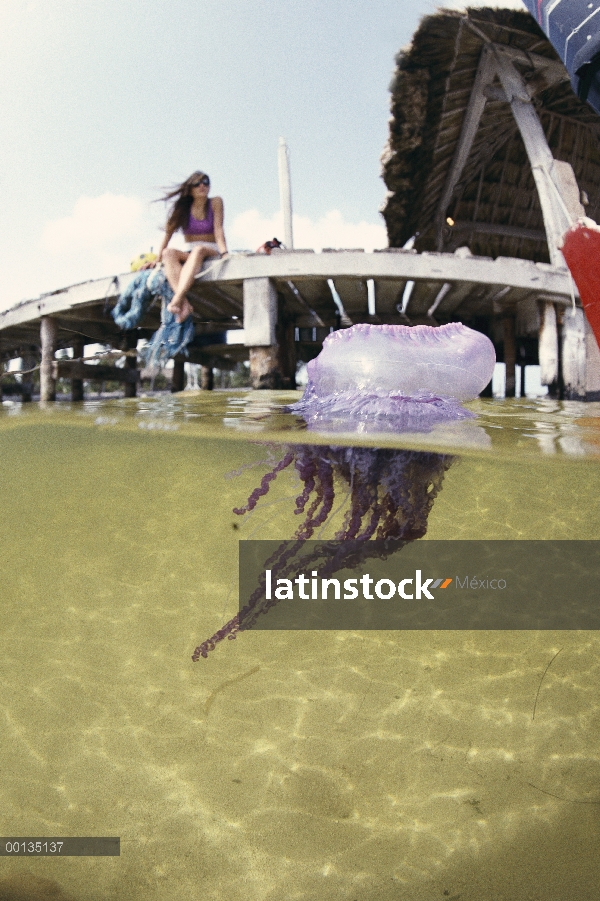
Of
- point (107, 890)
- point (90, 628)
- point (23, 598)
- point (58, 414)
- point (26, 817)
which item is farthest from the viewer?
point (58, 414)

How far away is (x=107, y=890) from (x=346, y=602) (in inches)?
89.3

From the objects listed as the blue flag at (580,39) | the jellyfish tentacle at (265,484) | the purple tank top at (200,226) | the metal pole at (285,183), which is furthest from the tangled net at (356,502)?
the metal pole at (285,183)

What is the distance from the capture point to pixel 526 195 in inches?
549

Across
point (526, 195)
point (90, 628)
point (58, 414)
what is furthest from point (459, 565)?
point (526, 195)

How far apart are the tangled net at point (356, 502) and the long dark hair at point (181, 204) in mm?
4340

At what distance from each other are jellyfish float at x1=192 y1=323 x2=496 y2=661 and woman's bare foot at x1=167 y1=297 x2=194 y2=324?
2648mm

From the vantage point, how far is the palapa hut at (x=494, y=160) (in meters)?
8.02

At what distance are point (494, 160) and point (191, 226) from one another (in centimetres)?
912

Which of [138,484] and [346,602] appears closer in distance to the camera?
[346,602]

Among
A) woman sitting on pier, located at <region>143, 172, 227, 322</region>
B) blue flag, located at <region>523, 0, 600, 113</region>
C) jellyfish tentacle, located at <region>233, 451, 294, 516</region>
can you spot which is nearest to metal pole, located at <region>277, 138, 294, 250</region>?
woman sitting on pier, located at <region>143, 172, 227, 322</region>

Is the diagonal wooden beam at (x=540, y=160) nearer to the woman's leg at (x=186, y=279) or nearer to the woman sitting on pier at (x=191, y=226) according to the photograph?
the woman sitting on pier at (x=191, y=226)

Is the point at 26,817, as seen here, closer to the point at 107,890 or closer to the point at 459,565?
the point at 107,890

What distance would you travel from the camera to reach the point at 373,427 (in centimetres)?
390

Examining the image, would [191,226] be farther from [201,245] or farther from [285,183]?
[285,183]
